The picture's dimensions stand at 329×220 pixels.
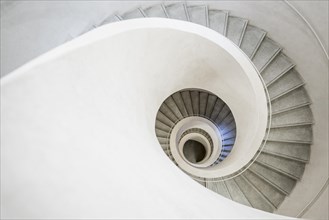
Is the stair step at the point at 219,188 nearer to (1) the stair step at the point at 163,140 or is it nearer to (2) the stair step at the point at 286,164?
(2) the stair step at the point at 286,164

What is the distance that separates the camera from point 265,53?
560cm

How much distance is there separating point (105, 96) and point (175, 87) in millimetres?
3080

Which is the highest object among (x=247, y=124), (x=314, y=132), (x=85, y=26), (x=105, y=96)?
(x=85, y=26)

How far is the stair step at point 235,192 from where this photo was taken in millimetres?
5441

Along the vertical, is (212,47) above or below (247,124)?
above

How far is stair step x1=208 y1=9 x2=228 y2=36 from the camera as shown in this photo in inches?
217

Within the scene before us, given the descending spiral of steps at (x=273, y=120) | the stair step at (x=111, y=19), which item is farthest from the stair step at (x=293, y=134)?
the stair step at (x=111, y=19)

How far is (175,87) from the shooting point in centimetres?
563

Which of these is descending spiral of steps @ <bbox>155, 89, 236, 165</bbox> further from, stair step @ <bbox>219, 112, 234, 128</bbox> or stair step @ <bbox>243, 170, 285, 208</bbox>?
stair step @ <bbox>243, 170, 285, 208</bbox>

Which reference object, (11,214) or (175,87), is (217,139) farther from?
(11,214)

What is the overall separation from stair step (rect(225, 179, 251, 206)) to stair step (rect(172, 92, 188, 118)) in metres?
2.69

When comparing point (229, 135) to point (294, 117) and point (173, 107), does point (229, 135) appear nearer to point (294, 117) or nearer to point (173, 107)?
point (173, 107)

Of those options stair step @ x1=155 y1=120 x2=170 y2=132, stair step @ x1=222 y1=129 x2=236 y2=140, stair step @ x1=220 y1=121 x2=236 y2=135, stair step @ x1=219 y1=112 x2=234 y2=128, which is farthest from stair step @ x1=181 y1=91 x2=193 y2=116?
stair step @ x1=222 y1=129 x2=236 y2=140

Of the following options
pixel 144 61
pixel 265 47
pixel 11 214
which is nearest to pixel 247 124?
pixel 265 47
